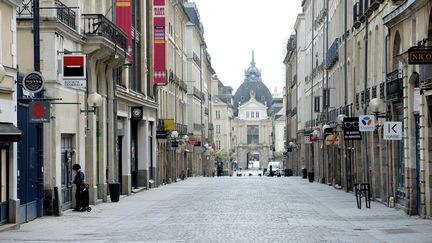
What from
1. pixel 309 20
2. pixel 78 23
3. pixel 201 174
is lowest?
pixel 201 174

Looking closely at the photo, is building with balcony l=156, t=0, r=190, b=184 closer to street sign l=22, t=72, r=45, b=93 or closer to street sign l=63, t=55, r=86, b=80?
street sign l=63, t=55, r=86, b=80

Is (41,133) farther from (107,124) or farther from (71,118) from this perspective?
(107,124)

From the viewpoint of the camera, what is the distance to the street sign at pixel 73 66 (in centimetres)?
2700

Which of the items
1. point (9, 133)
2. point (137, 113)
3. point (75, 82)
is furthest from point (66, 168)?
point (137, 113)

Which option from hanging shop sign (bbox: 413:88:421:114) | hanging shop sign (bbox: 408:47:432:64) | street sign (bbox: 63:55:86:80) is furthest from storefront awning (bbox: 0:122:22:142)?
hanging shop sign (bbox: 413:88:421:114)

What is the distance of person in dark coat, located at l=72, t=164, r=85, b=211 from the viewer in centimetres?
2998

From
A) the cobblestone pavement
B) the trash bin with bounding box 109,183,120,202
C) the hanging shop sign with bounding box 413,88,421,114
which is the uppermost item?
the hanging shop sign with bounding box 413,88,421,114

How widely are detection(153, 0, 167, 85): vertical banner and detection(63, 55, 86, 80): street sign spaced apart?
28002 mm

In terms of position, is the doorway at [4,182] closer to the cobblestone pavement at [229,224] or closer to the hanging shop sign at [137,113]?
the cobblestone pavement at [229,224]

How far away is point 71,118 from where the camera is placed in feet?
103

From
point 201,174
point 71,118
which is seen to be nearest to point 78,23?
point 71,118

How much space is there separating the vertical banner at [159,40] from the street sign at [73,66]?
2800cm

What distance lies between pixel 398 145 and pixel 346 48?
15654 mm

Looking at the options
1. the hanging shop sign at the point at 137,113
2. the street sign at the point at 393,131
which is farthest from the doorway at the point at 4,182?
the hanging shop sign at the point at 137,113
